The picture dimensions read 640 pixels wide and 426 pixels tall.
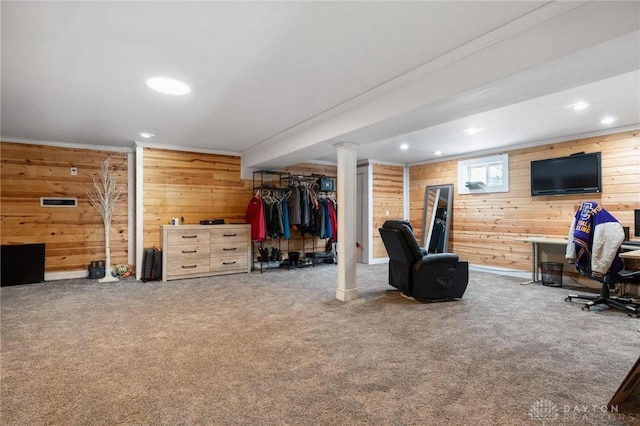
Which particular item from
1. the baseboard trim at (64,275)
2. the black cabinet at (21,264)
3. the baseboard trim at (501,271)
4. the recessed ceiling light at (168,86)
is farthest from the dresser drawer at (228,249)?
the baseboard trim at (501,271)

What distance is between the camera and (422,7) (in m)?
1.83

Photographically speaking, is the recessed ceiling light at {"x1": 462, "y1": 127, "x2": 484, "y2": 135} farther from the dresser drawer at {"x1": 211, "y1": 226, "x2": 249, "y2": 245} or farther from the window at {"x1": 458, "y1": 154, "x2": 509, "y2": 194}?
the dresser drawer at {"x1": 211, "y1": 226, "x2": 249, "y2": 245}

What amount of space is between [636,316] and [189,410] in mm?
4200

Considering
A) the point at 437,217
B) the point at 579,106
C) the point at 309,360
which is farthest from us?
the point at 437,217

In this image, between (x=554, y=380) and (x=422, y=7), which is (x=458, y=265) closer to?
(x=554, y=380)

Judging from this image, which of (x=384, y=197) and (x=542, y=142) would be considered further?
(x=384, y=197)

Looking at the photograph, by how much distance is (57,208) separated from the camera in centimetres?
521

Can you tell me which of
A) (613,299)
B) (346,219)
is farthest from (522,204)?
(346,219)

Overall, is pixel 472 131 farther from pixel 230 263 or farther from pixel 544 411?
pixel 230 263

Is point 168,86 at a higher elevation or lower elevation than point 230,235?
higher

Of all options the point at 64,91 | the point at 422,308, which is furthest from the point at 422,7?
the point at 64,91

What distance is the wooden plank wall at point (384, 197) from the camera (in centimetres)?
718

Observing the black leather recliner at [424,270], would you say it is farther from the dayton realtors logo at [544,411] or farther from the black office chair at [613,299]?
the dayton realtors logo at [544,411]

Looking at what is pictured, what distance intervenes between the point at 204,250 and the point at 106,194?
174cm
